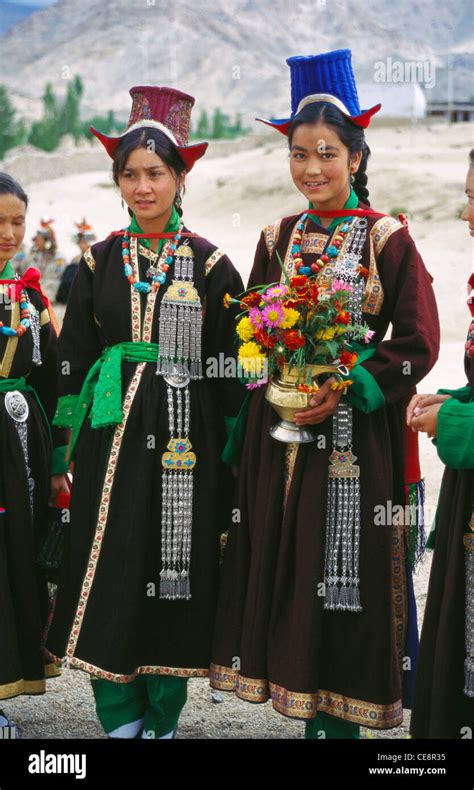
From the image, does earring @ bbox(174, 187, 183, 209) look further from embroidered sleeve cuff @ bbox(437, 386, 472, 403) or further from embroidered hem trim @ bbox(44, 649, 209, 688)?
embroidered hem trim @ bbox(44, 649, 209, 688)

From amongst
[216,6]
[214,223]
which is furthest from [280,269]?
[216,6]

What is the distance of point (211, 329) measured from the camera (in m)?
3.91

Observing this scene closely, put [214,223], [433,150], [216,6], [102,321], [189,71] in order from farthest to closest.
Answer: [216,6], [189,71], [433,150], [214,223], [102,321]

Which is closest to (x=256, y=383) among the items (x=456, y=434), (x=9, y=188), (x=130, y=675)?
(x=456, y=434)

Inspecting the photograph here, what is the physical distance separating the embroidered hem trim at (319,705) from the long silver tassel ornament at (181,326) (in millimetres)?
1172

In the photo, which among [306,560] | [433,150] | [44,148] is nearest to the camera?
[306,560]

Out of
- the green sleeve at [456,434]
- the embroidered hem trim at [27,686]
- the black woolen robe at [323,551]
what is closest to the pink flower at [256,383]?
the black woolen robe at [323,551]

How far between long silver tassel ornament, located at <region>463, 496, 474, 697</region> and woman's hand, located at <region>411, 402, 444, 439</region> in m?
0.30

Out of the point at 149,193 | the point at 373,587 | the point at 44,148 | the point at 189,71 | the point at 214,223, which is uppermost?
the point at 189,71

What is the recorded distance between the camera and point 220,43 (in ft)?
376

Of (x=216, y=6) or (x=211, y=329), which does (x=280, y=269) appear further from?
(x=216, y=6)

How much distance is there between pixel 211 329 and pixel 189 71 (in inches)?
4358

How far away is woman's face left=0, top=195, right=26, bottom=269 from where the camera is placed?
3910 mm

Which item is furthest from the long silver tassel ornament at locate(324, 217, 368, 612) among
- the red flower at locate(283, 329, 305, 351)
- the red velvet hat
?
the red velvet hat
